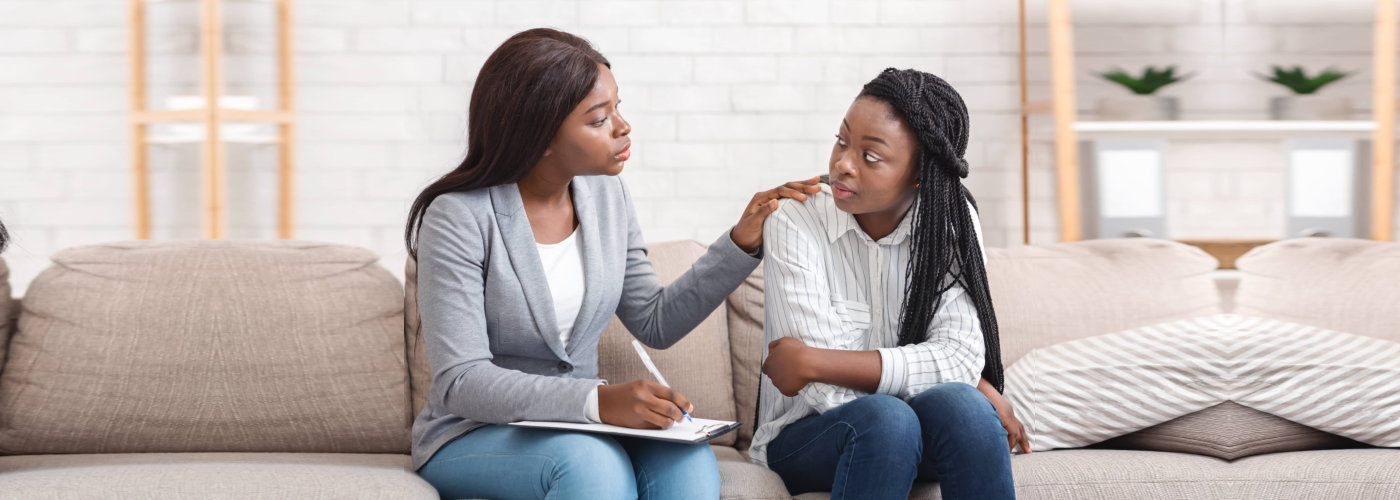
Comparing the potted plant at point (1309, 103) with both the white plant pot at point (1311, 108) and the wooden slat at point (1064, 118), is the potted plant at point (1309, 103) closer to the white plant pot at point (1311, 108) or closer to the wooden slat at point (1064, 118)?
the white plant pot at point (1311, 108)

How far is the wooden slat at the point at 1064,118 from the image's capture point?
2775 millimetres

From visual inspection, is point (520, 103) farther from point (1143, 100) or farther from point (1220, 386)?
point (1143, 100)

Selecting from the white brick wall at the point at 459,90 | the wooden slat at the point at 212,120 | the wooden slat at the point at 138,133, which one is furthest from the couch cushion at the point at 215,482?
the white brick wall at the point at 459,90

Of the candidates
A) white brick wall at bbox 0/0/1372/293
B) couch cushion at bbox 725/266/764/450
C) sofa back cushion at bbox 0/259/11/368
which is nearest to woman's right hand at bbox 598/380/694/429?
couch cushion at bbox 725/266/764/450

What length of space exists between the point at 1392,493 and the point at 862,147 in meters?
0.94

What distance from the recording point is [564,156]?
1.56 m

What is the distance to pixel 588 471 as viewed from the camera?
133cm

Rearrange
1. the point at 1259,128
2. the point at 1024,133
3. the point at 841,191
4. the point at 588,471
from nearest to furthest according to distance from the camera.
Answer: the point at 588,471, the point at 841,191, the point at 1259,128, the point at 1024,133

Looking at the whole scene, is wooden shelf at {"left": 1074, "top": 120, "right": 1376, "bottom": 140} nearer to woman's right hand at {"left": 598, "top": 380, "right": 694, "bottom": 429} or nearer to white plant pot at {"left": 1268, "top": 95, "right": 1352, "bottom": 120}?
white plant pot at {"left": 1268, "top": 95, "right": 1352, "bottom": 120}

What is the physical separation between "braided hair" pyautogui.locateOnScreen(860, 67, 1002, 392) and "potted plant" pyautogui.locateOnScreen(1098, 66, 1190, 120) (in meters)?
1.31

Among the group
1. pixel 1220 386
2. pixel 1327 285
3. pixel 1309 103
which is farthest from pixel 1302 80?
pixel 1220 386

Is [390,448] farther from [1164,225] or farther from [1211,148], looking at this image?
[1211,148]

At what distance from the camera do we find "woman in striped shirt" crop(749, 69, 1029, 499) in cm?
140

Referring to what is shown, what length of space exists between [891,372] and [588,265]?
471 mm
